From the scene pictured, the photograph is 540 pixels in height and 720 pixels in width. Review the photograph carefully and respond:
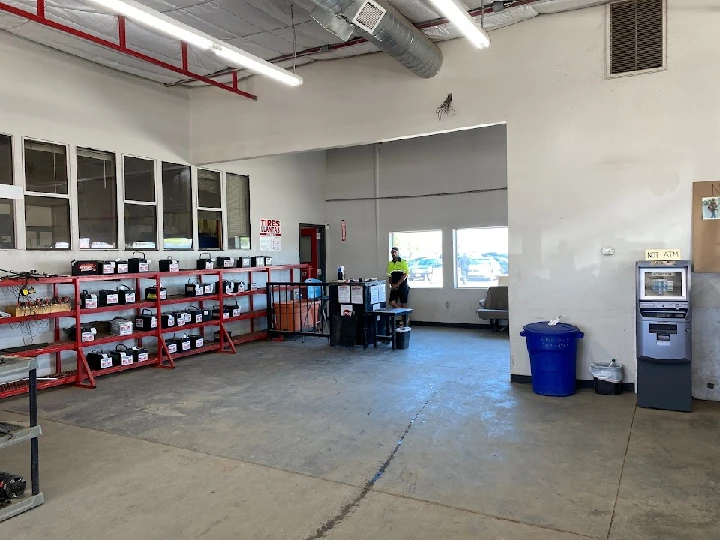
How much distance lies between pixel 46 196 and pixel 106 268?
1.09 metres

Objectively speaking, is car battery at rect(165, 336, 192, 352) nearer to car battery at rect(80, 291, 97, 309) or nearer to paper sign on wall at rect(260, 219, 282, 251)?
car battery at rect(80, 291, 97, 309)

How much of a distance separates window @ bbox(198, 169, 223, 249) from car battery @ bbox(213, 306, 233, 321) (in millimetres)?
1074

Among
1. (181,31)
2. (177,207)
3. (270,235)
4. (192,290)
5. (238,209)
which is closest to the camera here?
(181,31)

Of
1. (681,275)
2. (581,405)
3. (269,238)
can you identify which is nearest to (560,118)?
(681,275)

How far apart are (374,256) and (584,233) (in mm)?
5934

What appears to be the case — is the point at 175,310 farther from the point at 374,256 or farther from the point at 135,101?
the point at 374,256

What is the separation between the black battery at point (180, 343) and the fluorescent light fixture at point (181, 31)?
3867 millimetres

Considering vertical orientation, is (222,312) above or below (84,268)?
below

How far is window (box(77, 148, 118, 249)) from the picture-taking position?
6.52 meters

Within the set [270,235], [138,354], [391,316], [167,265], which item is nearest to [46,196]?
[167,265]

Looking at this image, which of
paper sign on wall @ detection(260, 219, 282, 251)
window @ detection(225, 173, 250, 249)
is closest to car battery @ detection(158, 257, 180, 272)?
window @ detection(225, 173, 250, 249)

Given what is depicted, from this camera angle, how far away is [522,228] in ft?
18.3

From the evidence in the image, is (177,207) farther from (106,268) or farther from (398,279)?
(398,279)

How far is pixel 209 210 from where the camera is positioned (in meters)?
8.32
